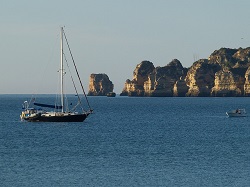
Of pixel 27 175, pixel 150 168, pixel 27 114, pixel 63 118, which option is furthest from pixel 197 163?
pixel 27 114

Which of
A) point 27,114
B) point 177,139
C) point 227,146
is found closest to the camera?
point 227,146

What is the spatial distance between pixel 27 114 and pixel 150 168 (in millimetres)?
69127

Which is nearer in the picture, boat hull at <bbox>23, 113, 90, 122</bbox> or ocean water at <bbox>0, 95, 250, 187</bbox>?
ocean water at <bbox>0, 95, 250, 187</bbox>

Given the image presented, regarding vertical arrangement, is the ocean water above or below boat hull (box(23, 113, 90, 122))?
below

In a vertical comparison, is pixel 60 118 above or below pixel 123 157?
above

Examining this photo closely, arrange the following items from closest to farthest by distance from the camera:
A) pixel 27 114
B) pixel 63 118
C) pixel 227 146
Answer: pixel 227 146 < pixel 63 118 < pixel 27 114

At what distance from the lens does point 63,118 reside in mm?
120500

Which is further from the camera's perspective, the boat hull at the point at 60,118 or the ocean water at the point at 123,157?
the boat hull at the point at 60,118

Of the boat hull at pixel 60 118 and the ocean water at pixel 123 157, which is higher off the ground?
the boat hull at pixel 60 118

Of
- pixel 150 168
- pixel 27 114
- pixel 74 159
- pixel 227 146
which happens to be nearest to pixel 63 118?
pixel 27 114

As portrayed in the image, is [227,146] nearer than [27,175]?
No

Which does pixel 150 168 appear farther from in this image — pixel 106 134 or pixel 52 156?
pixel 106 134

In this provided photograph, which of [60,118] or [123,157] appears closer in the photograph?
[123,157]

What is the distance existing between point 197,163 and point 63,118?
5624cm
